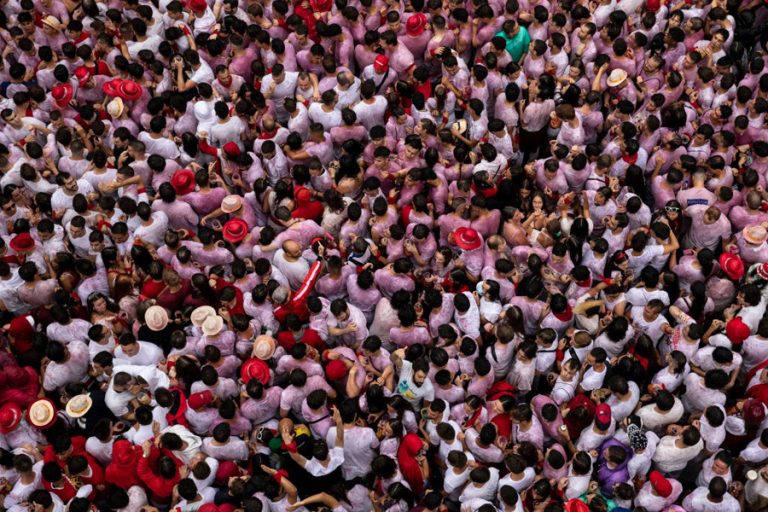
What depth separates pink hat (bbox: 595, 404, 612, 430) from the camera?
775 cm

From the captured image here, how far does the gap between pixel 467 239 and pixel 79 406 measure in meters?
5.00

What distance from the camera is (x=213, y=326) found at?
→ 27.9 ft

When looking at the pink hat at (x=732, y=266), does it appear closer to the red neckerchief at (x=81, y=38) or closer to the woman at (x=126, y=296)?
the woman at (x=126, y=296)

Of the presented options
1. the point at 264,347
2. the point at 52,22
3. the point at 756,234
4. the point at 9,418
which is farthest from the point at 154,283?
the point at 756,234

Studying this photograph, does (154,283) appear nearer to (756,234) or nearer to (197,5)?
(197,5)

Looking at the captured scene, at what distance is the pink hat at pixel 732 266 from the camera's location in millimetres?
8844

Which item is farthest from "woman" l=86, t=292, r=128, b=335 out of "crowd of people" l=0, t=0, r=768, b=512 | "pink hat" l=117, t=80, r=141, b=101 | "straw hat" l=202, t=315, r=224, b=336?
"pink hat" l=117, t=80, r=141, b=101

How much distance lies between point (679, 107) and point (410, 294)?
4.79 m

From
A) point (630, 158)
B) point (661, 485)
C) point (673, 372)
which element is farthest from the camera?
point (630, 158)

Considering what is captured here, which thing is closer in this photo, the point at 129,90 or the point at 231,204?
the point at 231,204

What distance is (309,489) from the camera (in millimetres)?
8227

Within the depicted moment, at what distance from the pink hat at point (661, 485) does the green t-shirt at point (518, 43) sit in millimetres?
6719

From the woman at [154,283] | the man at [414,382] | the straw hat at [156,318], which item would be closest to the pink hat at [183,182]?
the woman at [154,283]

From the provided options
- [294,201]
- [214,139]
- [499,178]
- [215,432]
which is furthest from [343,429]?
[214,139]
